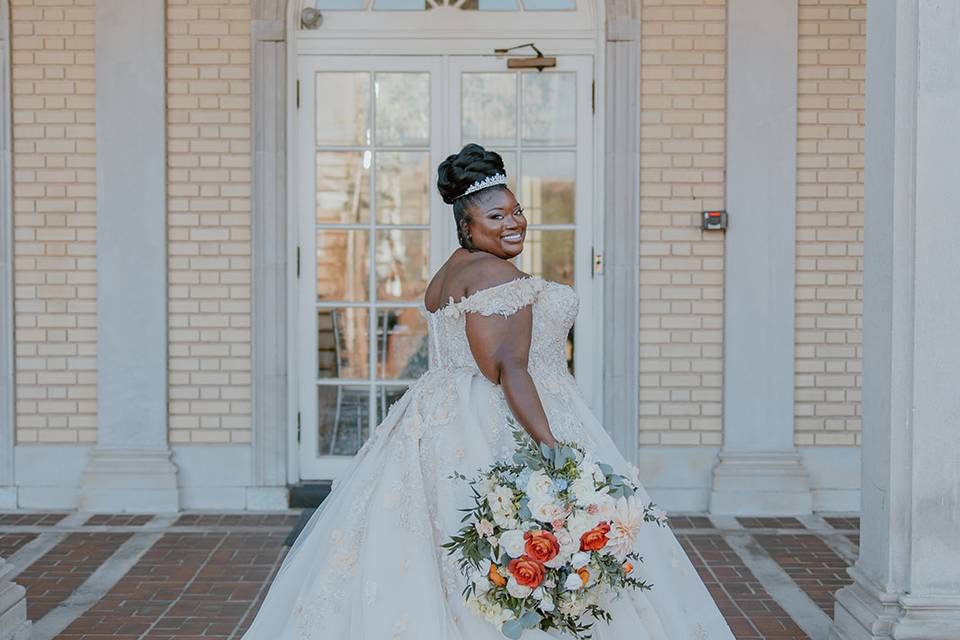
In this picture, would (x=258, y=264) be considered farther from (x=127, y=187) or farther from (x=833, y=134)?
(x=833, y=134)

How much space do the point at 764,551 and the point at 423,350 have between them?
7.94 ft

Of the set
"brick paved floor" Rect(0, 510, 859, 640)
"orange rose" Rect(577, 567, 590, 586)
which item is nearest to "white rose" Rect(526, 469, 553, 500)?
"orange rose" Rect(577, 567, 590, 586)

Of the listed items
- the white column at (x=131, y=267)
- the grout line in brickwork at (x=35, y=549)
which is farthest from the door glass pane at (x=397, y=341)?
the grout line in brickwork at (x=35, y=549)

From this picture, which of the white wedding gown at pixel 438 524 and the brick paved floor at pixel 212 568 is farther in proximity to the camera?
the brick paved floor at pixel 212 568

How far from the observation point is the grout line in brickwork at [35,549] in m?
5.78

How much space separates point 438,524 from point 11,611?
1913mm

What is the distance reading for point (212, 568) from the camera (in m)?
5.69

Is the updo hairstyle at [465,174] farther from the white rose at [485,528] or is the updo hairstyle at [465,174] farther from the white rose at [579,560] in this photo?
the white rose at [579,560]

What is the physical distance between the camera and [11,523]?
6.59 m

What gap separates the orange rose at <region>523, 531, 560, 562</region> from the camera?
3.14 m

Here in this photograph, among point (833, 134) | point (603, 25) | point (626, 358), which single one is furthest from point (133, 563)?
point (833, 134)

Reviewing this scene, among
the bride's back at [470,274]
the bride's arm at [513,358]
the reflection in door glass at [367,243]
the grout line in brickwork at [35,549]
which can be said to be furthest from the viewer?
the reflection in door glass at [367,243]

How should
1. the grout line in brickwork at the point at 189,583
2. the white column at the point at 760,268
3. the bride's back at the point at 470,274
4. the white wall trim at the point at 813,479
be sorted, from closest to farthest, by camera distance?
1. the bride's back at the point at 470,274
2. the grout line in brickwork at the point at 189,583
3. the white column at the point at 760,268
4. the white wall trim at the point at 813,479

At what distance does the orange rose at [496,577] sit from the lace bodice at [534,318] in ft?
2.34
